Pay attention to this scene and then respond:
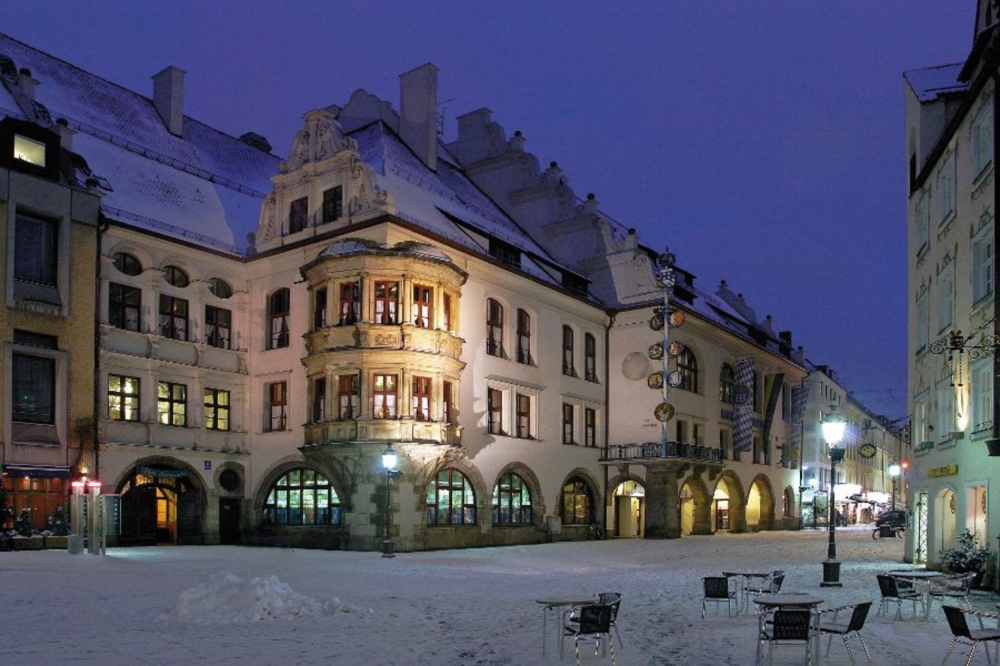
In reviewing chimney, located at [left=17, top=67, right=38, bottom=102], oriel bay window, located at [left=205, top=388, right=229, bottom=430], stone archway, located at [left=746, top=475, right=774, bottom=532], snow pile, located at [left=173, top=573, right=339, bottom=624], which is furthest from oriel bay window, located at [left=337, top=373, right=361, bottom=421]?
stone archway, located at [left=746, top=475, right=774, bottom=532]

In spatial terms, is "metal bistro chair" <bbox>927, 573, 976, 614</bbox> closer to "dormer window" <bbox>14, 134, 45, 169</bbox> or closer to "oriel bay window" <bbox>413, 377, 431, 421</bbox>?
"oriel bay window" <bbox>413, 377, 431, 421</bbox>

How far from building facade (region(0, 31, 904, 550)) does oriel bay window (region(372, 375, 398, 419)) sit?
8 cm

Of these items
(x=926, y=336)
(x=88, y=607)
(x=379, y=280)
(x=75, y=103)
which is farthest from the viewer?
(x=75, y=103)

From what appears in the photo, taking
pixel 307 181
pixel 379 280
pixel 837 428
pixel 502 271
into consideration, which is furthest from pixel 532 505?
pixel 837 428

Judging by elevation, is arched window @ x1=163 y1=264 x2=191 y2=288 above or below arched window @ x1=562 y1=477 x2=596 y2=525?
above

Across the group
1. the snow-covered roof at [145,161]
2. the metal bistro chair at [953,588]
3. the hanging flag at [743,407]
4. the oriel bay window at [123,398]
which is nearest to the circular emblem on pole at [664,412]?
the hanging flag at [743,407]

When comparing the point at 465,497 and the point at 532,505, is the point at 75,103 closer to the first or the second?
the point at 465,497

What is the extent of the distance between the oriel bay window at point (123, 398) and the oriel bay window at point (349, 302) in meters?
7.90

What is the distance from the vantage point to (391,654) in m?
13.4

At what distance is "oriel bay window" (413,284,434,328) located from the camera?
35844 millimetres

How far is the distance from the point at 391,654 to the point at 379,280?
76.0ft

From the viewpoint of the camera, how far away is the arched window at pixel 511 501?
4044cm

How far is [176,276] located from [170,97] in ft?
39.6

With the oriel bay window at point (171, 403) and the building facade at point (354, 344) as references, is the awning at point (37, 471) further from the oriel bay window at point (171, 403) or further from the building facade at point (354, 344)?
the oriel bay window at point (171, 403)
